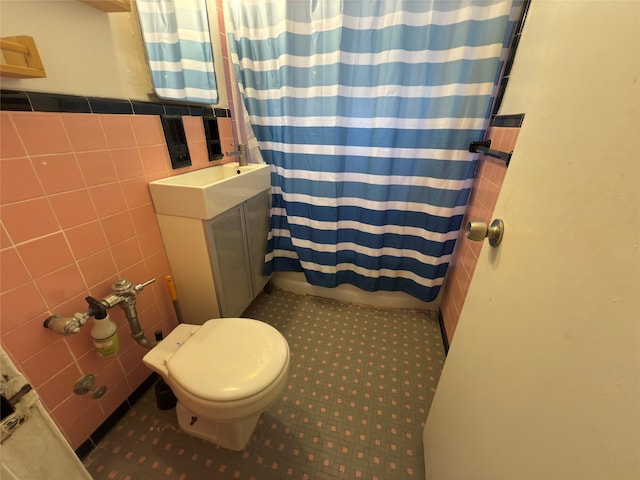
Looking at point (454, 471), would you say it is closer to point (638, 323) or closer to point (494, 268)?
point (494, 268)

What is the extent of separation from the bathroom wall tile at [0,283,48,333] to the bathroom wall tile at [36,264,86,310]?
18 mm

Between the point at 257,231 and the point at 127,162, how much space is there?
2.37 ft

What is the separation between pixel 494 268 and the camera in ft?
1.97

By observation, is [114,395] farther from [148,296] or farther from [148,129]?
[148,129]

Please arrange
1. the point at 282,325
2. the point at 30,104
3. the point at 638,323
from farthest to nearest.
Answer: the point at 282,325
the point at 30,104
the point at 638,323

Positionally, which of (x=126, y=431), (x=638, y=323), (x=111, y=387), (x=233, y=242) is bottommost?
(x=126, y=431)

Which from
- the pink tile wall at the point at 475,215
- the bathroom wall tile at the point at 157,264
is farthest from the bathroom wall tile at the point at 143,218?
the pink tile wall at the point at 475,215

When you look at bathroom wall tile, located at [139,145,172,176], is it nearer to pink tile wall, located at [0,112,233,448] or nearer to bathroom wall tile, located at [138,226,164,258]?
pink tile wall, located at [0,112,233,448]

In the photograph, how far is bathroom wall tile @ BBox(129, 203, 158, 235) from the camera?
109 centimetres

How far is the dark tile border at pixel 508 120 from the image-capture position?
950 millimetres

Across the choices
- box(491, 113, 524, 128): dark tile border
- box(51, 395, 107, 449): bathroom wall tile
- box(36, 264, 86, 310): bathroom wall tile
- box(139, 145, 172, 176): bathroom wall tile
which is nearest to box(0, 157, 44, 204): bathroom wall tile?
box(36, 264, 86, 310): bathroom wall tile

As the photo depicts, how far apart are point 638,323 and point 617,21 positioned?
0.37m

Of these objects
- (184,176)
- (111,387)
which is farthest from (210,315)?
(184,176)

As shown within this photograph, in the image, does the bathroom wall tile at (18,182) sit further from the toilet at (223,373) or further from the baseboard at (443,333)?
the baseboard at (443,333)
